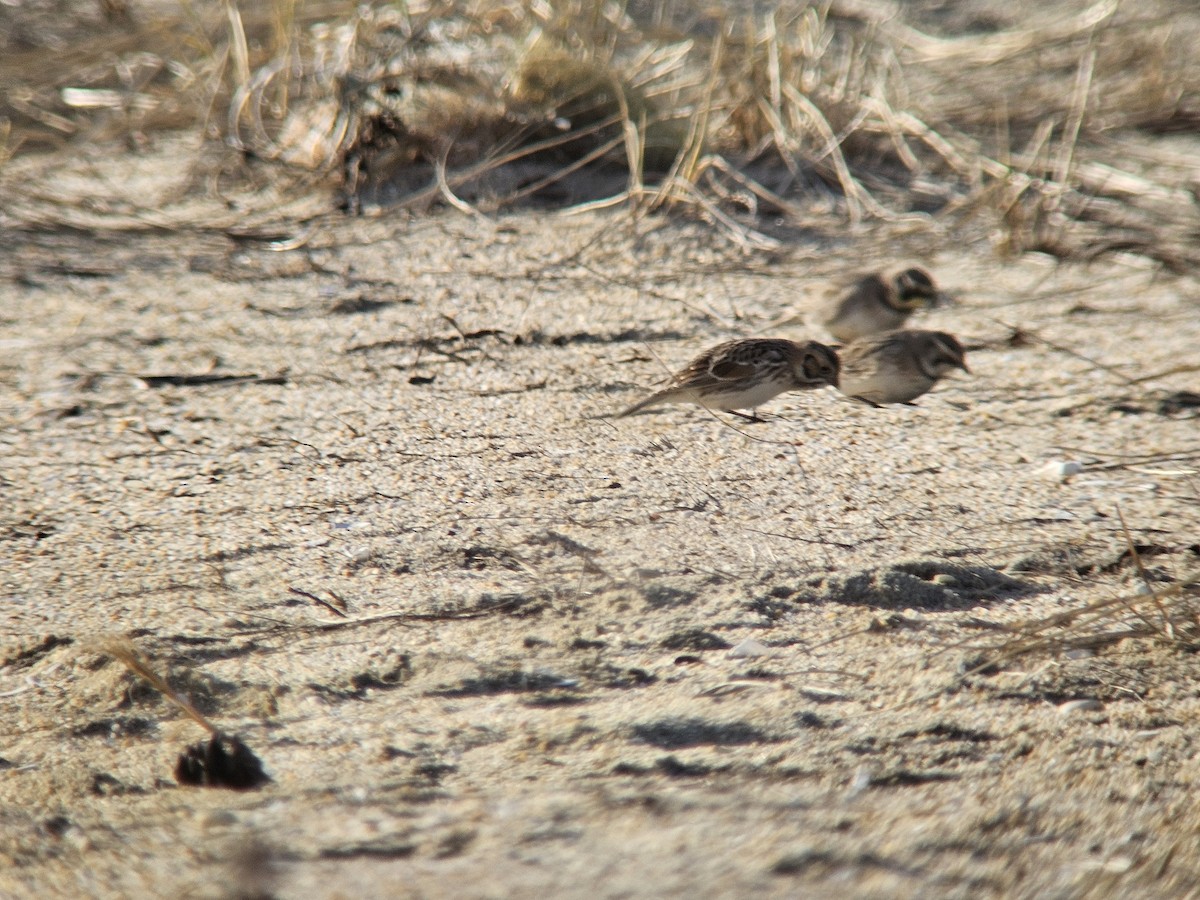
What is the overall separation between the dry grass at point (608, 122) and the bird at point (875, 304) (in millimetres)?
665

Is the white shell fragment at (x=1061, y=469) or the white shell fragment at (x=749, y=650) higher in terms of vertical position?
the white shell fragment at (x=749, y=650)

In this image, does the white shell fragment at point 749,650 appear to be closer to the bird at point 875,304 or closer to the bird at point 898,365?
the bird at point 898,365

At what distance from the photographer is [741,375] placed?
3.35 m

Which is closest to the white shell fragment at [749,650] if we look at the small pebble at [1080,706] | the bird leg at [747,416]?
the small pebble at [1080,706]

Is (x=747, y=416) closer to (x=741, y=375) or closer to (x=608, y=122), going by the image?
(x=741, y=375)

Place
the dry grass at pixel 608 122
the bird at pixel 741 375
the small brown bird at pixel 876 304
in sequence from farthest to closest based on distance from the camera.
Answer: the dry grass at pixel 608 122 → the small brown bird at pixel 876 304 → the bird at pixel 741 375

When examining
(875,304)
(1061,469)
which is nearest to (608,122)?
(875,304)

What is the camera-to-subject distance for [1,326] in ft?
12.7

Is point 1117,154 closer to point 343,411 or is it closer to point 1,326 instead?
point 343,411

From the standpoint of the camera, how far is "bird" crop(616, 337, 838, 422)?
3354 mm

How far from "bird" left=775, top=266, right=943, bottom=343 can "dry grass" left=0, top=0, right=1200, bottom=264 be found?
0.67 meters

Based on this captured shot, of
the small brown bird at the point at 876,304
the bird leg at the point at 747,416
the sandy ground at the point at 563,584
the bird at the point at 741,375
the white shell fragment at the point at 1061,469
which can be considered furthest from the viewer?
the small brown bird at the point at 876,304

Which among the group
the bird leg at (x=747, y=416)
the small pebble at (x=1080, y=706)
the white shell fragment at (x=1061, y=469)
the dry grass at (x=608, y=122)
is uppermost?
the dry grass at (x=608, y=122)

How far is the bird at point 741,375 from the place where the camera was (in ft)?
11.0
